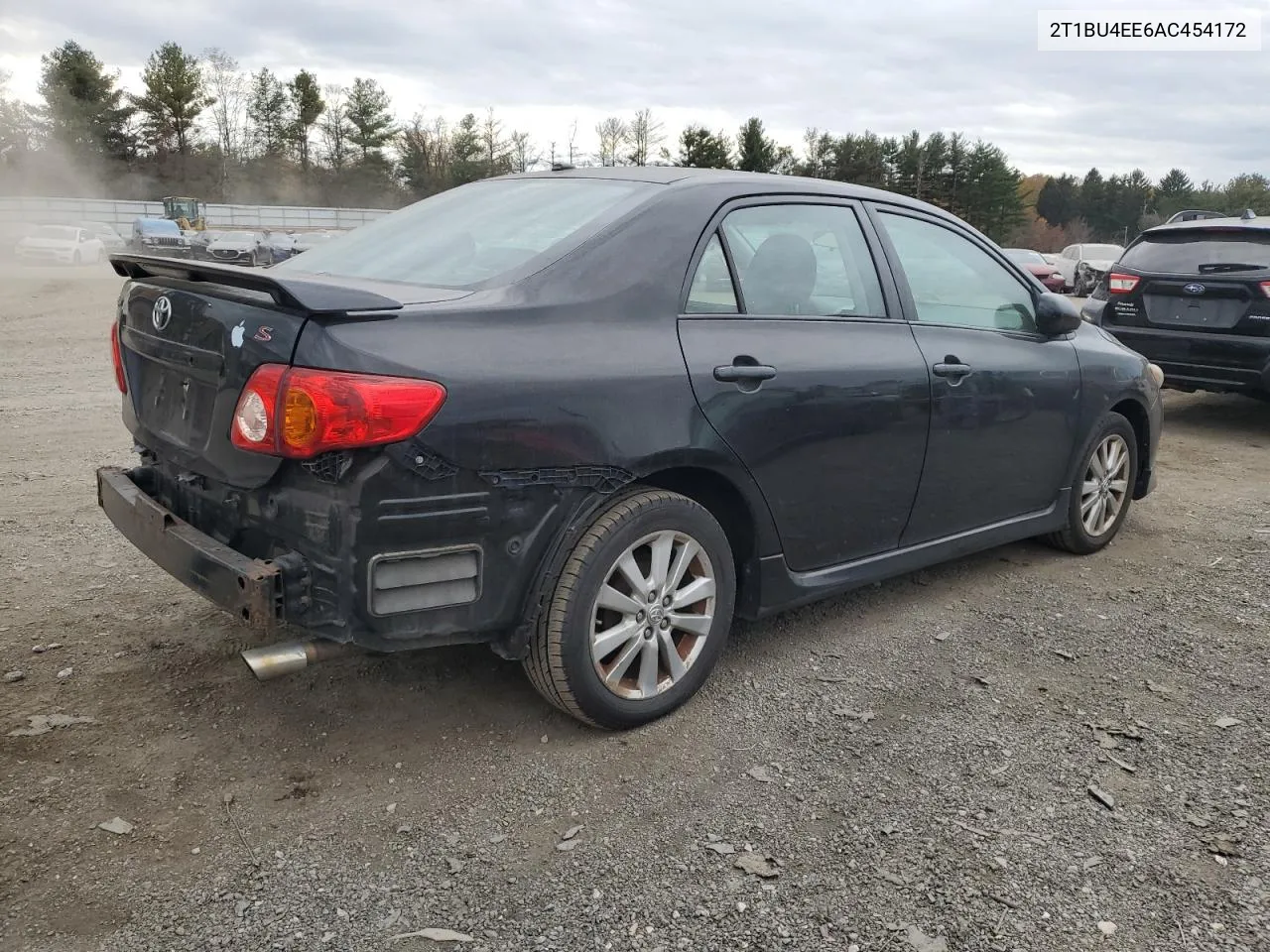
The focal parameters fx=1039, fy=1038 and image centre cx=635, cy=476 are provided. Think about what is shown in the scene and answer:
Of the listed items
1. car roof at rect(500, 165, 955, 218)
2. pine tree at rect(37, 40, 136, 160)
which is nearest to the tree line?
pine tree at rect(37, 40, 136, 160)

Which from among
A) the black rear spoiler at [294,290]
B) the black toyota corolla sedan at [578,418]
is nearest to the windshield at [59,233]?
the black toyota corolla sedan at [578,418]

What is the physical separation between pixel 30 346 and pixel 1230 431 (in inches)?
493

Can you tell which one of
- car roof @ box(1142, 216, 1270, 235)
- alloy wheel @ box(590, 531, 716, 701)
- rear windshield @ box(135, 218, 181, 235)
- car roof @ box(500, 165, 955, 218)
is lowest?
alloy wheel @ box(590, 531, 716, 701)

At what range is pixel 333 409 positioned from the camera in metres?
2.48

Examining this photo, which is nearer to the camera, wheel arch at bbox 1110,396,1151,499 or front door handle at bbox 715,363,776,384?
front door handle at bbox 715,363,776,384

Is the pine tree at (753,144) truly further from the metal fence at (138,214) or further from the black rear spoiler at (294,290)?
the black rear spoiler at (294,290)

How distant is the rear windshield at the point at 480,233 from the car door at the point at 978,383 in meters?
1.21

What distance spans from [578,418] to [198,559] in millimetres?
1072

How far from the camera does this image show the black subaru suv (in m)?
7.63

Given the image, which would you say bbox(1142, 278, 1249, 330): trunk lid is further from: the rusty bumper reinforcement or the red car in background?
the red car in background

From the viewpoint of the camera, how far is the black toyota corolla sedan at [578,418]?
2.58 metres

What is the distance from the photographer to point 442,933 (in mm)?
2297

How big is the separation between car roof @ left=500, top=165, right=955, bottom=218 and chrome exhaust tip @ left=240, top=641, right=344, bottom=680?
71.0 inches

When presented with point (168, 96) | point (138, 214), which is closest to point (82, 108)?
point (168, 96)
